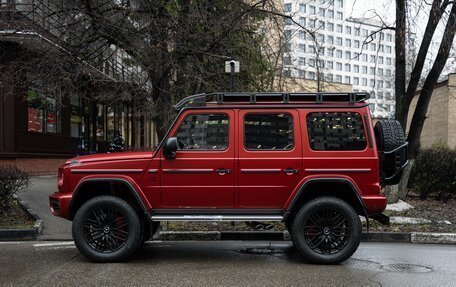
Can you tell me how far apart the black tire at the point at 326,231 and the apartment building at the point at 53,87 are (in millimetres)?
6363

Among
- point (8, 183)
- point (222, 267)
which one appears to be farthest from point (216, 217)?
point (8, 183)

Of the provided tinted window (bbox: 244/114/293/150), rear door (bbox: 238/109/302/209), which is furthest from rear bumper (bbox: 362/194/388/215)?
tinted window (bbox: 244/114/293/150)

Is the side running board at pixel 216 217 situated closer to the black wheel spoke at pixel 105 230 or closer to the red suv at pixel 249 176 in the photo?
the red suv at pixel 249 176

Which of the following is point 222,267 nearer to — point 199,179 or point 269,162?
point 199,179

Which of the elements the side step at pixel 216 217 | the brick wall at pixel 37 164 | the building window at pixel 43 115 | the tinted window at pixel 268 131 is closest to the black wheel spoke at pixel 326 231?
the side step at pixel 216 217

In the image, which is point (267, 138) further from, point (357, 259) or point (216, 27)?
point (216, 27)

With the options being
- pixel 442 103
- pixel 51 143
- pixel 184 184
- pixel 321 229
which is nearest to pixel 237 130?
pixel 184 184

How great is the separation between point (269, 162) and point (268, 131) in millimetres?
492

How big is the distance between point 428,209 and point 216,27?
22.6ft

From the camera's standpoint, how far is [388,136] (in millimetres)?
7195

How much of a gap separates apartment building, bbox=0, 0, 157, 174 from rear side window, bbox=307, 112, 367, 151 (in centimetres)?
607

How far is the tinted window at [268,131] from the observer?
7.11 meters

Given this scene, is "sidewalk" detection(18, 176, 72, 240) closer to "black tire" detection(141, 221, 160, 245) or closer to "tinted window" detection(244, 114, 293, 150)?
"black tire" detection(141, 221, 160, 245)

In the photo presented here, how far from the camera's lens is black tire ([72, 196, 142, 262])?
6.95m
